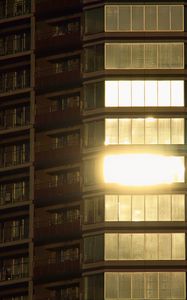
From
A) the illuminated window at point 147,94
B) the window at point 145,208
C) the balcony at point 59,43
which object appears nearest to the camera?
the window at point 145,208

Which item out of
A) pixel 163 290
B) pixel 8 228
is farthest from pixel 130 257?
pixel 8 228

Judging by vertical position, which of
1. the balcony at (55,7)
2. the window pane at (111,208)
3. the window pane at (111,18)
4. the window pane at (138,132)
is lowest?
the window pane at (111,208)

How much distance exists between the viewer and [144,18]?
500 feet

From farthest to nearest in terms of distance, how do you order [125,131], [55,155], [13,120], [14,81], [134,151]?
[14,81]
[13,120]
[55,155]
[125,131]
[134,151]

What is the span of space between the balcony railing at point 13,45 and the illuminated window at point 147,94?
11487 mm

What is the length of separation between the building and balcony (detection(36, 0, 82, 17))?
0.32 feet

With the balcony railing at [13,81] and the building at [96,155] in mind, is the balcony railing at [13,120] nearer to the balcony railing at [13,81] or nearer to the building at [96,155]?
the building at [96,155]

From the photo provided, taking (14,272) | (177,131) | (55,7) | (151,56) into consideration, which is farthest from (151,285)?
(55,7)

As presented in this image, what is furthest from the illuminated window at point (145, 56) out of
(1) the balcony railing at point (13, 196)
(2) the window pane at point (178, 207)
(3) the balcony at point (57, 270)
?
(3) the balcony at point (57, 270)

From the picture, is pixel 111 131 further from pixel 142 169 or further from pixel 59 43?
pixel 59 43

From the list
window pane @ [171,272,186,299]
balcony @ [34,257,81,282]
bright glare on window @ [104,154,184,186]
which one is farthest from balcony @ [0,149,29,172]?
window pane @ [171,272,186,299]

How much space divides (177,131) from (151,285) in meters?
14.9

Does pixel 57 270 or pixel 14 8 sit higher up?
pixel 14 8

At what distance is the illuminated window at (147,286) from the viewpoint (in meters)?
144
